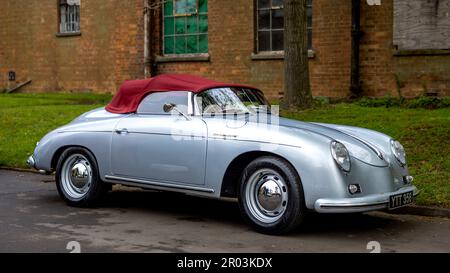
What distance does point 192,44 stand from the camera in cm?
1989

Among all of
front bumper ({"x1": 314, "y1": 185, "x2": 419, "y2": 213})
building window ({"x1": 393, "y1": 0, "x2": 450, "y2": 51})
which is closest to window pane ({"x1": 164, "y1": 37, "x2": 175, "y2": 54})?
building window ({"x1": 393, "y1": 0, "x2": 450, "y2": 51})

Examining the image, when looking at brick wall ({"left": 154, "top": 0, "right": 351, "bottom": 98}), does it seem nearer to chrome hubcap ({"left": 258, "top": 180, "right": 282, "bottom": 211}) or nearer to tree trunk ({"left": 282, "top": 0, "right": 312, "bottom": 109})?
tree trunk ({"left": 282, "top": 0, "right": 312, "bottom": 109})

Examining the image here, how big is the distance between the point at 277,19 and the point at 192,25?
110 inches

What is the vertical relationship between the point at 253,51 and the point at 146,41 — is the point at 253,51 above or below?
below

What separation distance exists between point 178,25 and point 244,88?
1273cm

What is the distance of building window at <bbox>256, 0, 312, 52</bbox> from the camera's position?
1822cm

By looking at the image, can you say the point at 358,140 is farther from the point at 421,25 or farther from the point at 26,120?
the point at 421,25

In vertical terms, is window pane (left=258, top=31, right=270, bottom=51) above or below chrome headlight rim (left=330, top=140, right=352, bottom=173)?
above

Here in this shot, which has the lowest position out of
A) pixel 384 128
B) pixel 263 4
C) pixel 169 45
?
pixel 384 128

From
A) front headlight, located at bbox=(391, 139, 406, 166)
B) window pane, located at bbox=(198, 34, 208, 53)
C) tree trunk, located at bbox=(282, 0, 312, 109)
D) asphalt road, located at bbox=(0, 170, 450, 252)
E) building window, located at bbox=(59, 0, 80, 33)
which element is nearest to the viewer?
asphalt road, located at bbox=(0, 170, 450, 252)

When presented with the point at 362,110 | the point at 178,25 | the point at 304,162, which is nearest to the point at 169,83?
the point at 304,162

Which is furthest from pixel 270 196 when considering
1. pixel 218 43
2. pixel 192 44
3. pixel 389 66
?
pixel 192 44
